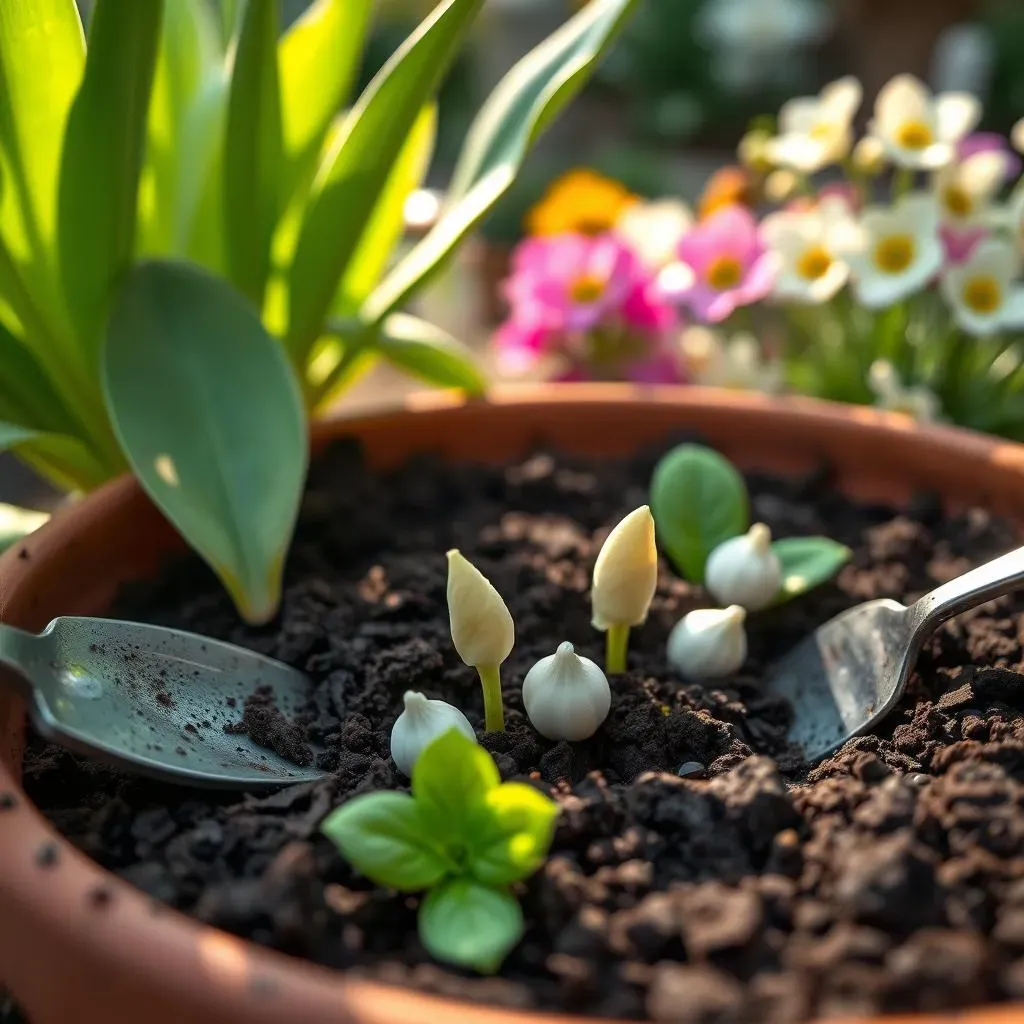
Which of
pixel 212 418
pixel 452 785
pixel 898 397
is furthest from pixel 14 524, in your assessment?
pixel 898 397

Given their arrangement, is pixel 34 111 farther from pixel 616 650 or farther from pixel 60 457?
pixel 616 650

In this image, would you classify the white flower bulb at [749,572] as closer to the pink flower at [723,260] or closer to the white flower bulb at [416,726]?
the white flower bulb at [416,726]

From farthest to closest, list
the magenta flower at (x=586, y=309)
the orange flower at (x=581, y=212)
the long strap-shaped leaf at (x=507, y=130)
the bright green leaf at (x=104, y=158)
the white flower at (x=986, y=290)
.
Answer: the orange flower at (x=581, y=212) → the magenta flower at (x=586, y=309) → the white flower at (x=986, y=290) → the long strap-shaped leaf at (x=507, y=130) → the bright green leaf at (x=104, y=158)

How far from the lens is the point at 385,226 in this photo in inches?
38.6

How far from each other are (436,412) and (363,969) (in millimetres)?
578

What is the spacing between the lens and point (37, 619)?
675 mm

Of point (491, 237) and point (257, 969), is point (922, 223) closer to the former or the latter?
point (257, 969)

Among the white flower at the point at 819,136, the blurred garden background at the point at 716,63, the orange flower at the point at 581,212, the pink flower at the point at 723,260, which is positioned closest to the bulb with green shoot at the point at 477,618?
the pink flower at the point at 723,260

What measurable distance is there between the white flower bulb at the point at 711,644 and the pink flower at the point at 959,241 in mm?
503

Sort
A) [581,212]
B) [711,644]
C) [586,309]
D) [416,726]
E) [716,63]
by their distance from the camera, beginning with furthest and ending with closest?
[716,63]
[581,212]
[586,309]
[711,644]
[416,726]

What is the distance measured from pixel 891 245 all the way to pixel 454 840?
2.34 ft

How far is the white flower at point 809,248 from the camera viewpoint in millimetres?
986

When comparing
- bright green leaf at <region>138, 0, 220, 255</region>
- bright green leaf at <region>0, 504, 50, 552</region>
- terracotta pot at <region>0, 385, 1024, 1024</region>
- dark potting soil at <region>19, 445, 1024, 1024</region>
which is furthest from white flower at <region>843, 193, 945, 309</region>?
bright green leaf at <region>0, 504, 50, 552</region>

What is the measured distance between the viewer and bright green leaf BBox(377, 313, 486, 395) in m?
0.96
